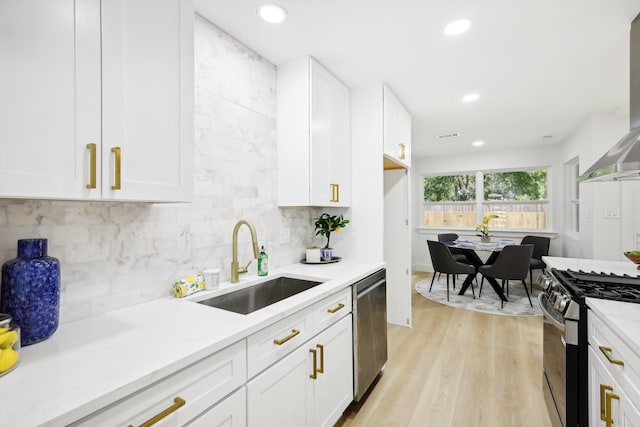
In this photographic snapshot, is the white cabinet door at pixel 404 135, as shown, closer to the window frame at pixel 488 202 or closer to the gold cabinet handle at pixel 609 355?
the gold cabinet handle at pixel 609 355

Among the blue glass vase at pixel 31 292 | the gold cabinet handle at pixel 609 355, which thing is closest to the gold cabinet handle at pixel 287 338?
the blue glass vase at pixel 31 292

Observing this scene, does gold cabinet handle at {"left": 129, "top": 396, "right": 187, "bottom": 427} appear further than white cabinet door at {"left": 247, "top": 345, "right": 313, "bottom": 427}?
No

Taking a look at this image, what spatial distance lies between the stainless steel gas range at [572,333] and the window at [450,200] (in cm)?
440

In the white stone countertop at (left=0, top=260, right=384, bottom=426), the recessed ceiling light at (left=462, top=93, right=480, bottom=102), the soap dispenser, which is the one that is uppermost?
the recessed ceiling light at (left=462, top=93, right=480, bottom=102)

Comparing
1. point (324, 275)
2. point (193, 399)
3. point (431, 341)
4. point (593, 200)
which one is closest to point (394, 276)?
point (431, 341)

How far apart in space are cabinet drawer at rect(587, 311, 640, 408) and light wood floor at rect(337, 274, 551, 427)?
0.89 m

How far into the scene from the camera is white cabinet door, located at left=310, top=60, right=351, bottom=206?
7.30ft

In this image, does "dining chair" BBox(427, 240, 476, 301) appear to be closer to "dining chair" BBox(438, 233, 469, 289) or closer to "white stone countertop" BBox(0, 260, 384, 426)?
"dining chair" BBox(438, 233, 469, 289)

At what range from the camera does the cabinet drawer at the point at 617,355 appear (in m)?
1.02

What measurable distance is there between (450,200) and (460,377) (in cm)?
447

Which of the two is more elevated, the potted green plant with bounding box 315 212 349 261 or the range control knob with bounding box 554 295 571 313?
the potted green plant with bounding box 315 212 349 261

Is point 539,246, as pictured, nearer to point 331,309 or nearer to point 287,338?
point 331,309

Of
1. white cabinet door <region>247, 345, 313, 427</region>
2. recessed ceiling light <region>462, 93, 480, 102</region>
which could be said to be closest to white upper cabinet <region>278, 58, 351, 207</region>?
white cabinet door <region>247, 345, 313, 427</region>

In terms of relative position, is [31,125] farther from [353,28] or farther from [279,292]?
[353,28]
